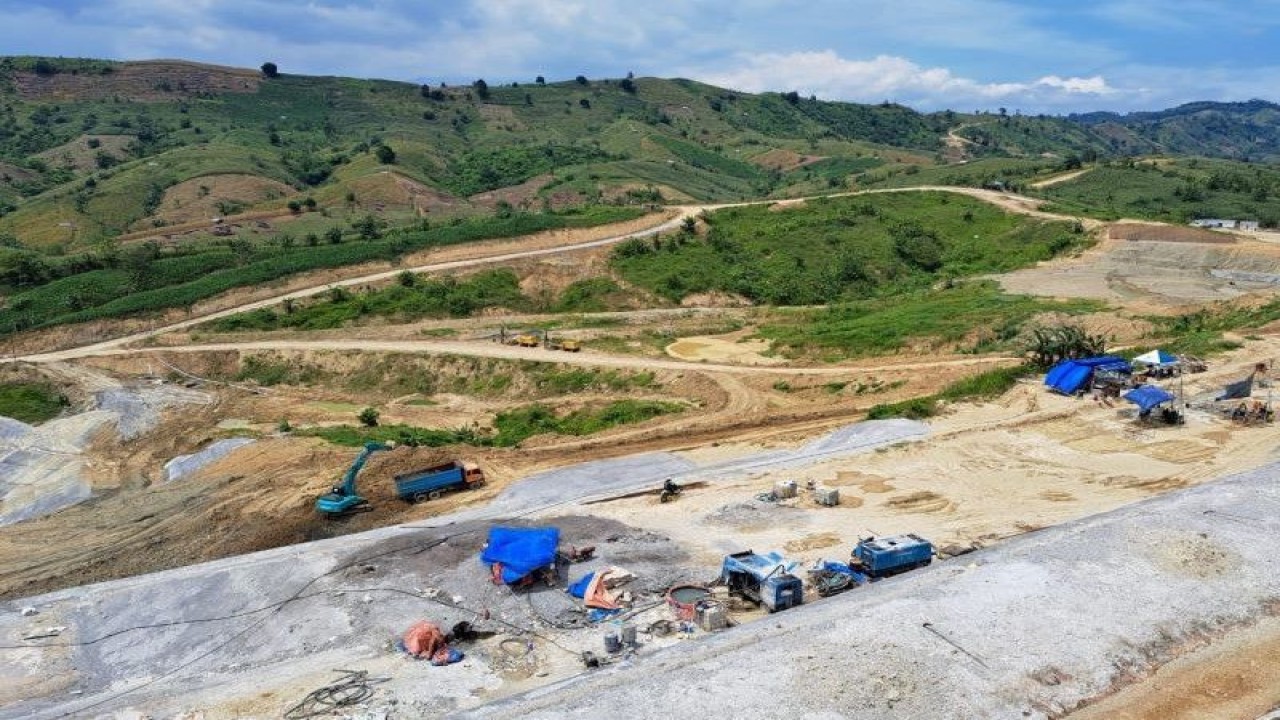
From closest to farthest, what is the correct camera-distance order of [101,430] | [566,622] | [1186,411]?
1. [566,622]
2. [1186,411]
3. [101,430]

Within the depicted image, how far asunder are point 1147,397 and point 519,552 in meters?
29.0

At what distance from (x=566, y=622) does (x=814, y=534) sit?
974cm

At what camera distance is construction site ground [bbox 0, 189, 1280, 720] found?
21.1 meters

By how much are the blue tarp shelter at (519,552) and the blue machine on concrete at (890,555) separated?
9.42 meters

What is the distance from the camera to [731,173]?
172 metres

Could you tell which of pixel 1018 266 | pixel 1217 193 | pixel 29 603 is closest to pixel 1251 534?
pixel 29 603

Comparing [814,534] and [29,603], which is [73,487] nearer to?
[29,603]

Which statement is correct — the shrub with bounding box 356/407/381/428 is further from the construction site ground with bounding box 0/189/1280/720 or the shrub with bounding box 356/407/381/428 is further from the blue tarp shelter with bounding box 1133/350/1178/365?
the blue tarp shelter with bounding box 1133/350/1178/365

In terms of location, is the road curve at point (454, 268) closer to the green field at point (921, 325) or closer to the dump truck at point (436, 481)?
the green field at point (921, 325)

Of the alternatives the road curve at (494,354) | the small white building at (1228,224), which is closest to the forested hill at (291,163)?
the small white building at (1228,224)

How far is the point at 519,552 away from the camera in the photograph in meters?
25.9

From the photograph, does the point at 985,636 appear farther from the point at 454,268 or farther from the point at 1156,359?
the point at 454,268

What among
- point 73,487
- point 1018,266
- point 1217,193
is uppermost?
point 1217,193

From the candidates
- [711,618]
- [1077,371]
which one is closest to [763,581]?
[711,618]
